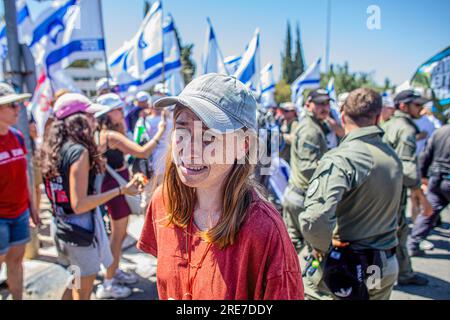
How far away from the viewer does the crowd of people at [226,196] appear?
116cm

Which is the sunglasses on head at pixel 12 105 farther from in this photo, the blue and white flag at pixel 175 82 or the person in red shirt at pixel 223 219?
the blue and white flag at pixel 175 82

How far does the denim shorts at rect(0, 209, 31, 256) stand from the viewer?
272 centimetres

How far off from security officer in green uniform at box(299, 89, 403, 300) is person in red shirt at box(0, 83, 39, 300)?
92.5 inches

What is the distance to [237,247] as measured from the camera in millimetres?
1169

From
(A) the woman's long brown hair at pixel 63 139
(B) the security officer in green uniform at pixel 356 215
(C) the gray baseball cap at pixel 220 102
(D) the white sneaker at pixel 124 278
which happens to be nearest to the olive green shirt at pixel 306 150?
(B) the security officer in green uniform at pixel 356 215

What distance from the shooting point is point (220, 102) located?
114 cm

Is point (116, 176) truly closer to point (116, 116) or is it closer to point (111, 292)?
point (116, 116)

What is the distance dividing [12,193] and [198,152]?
2.36 m

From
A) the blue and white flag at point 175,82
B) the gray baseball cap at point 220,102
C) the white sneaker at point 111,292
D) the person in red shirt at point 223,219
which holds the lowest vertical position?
the white sneaker at point 111,292

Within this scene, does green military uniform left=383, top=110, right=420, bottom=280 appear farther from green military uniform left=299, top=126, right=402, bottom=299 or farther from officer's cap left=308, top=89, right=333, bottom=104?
green military uniform left=299, top=126, right=402, bottom=299

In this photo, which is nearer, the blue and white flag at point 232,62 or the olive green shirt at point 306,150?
the olive green shirt at point 306,150

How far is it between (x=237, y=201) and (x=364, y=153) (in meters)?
1.25

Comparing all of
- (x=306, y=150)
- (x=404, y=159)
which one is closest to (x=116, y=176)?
(x=306, y=150)
